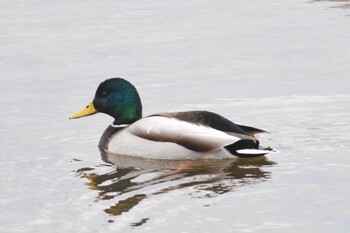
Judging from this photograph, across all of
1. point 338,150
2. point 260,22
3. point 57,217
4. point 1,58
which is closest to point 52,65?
point 1,58

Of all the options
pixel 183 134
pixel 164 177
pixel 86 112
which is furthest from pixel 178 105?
pixel 164 177

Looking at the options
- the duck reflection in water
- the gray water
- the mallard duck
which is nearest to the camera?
the gray water

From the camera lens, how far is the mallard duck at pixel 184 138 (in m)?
10.1

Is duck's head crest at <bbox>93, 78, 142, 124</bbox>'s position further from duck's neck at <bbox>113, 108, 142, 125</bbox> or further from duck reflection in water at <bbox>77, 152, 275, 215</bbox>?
duck reflection in water at <bbox>77, 152, 275, 215</bbox>

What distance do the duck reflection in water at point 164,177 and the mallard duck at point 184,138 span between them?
0.08 metres

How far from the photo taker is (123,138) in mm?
10711

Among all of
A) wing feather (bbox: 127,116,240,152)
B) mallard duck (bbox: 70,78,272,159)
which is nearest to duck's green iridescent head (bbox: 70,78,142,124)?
mallard duck (bbox: 70,78,272,159)

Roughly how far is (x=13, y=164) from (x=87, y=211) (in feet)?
5.75

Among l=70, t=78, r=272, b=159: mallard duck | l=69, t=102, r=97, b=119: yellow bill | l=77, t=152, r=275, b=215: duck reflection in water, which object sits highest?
l=69, t=102, r=97, b=119: yellow bill

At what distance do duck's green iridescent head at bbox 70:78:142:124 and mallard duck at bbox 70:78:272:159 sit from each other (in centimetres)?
22

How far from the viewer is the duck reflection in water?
9047 millimetres

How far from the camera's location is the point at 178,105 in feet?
39.7

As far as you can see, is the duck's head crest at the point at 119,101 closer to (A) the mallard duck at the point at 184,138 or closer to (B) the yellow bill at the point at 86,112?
(B) the yellow bill at the point at 86,112

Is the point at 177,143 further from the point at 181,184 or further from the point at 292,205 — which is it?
the point at 292,205
